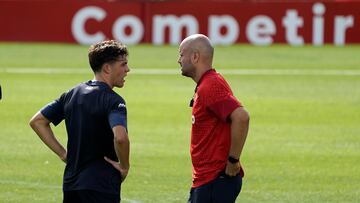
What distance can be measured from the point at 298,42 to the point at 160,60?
728 cm

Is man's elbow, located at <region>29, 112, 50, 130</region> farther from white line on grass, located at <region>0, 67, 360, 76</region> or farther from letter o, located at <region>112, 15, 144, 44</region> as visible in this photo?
letter o, located at <region>112, 15, 144, 44</region>

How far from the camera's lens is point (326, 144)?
16578mm

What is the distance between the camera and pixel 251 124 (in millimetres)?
18844

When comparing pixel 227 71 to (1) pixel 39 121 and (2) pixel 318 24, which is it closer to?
(2) pixel 318 24

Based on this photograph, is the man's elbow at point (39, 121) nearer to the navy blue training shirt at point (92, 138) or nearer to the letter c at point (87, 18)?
the navy blue training shirt at point (92, 138)

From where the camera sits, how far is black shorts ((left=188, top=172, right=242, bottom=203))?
8508 mm

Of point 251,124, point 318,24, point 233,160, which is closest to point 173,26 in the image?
point 318,24

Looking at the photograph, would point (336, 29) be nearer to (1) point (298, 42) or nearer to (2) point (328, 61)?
(1) point (298, 42)

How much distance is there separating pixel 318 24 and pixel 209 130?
28.5 meters

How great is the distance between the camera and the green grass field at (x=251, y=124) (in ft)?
42.7

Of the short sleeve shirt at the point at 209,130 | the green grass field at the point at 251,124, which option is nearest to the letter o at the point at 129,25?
the green grass field at the point at 251,124

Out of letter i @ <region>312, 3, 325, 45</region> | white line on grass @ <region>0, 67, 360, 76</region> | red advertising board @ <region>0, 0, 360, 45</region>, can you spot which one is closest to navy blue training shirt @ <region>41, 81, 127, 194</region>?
white line on grass @ <region>0, 67, 360, 76</region>

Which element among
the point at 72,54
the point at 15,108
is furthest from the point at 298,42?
the point at 15,108

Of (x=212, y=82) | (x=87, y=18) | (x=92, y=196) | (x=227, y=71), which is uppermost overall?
(x=212, y=82)
